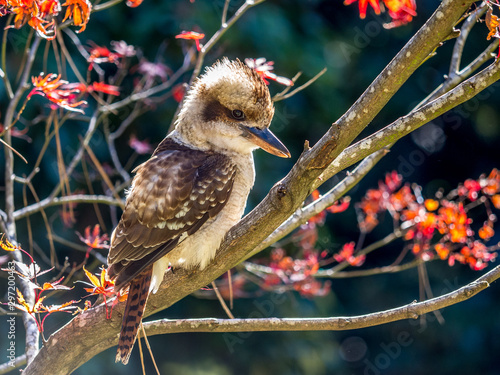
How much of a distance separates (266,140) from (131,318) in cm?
68

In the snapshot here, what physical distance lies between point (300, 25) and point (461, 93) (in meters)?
2.67

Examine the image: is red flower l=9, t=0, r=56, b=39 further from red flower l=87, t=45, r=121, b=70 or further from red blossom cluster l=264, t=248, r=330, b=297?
red blossom cluster l=264, t=248, r=330, b=297

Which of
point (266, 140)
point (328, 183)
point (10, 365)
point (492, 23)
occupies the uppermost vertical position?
point (492, 23)

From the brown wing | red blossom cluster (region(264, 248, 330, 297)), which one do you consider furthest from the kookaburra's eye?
red blossom cluster (region(264, 248, 330, 297))

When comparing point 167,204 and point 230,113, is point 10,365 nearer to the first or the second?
point 167,204

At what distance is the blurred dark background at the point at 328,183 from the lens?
11.8 feet

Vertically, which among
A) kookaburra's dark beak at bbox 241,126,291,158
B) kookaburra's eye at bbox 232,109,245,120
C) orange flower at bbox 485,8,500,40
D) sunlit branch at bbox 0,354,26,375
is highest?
orange flower at bbox 485,8,500,40

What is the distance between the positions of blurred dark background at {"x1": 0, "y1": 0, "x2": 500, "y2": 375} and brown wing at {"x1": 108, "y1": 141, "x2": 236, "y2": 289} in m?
1.50

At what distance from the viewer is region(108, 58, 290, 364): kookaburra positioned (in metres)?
1.83

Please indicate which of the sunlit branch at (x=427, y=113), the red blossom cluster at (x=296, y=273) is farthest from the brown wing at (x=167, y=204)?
the red blossom cluster at (x=296, y=273)

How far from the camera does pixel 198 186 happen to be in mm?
1918

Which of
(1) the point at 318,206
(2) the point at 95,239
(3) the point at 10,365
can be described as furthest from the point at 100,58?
(3) the point at 10,365

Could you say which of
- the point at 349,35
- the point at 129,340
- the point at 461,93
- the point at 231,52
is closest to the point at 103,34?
the point at 231,52

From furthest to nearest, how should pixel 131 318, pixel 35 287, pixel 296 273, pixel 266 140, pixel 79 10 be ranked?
pixel 296 273
pixel 266 140
pixel 131 318
pixel 79 10
pixel 35 287
